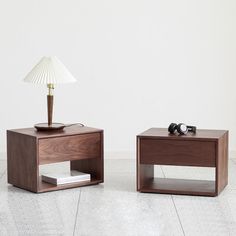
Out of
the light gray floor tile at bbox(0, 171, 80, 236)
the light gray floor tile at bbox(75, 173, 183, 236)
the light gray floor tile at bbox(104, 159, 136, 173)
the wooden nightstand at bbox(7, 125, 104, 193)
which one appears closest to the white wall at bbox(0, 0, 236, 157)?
the light gray floor tile at bbox(104, 159, 136, 173)

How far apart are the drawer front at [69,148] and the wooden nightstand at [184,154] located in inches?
16.5

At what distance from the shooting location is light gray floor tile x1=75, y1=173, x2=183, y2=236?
375 centimetres

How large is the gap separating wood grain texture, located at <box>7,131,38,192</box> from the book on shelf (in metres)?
0.20

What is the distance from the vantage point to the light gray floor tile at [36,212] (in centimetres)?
375

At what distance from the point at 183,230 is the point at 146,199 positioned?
32.8 inches

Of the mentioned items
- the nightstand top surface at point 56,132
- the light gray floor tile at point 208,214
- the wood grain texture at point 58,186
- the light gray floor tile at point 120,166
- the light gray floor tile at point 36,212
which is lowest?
the light gray floor tile at point 120,166

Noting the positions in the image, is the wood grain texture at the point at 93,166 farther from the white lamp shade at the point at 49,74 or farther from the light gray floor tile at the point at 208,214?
the light gray floor tile at the point at 208,214

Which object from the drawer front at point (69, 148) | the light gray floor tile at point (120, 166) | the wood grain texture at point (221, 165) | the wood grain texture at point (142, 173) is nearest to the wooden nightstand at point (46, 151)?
the drawer front at point (69, 148)

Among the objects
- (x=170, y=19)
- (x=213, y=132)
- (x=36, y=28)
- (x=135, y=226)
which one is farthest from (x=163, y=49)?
(x=135, y=226)

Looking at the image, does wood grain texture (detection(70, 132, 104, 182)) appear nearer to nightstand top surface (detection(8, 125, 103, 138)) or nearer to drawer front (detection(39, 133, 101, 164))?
drawer front (detection(39, 133, 101, 164))

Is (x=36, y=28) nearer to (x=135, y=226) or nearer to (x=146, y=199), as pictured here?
(x=146, y=199)

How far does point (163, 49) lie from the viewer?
6266 millimetres

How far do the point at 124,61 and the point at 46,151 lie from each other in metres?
1.80

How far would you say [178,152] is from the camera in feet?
15.2
